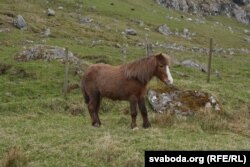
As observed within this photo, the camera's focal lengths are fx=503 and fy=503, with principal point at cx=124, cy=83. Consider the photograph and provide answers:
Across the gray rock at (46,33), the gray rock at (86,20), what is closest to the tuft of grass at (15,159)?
the gray rock at (46,33)

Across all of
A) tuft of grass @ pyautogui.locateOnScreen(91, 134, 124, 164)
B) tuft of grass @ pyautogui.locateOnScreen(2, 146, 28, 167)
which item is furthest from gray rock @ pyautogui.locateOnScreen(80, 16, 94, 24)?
tuft of grass @ pyautogui.locateOnScreen(2, 146, 28, 167)

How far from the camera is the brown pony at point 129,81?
15695 mm

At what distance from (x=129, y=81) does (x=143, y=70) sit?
596 mm

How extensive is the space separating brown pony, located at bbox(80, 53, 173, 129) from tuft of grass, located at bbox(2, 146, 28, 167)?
413cm

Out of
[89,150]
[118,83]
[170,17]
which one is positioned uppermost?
[118,83]

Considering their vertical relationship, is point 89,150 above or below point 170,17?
above

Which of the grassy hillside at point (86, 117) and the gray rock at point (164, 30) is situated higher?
the grassy hillside at point (86, 117)

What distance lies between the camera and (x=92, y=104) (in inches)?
662

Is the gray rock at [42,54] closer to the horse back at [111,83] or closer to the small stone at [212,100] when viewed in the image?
the small stone at [212,100]

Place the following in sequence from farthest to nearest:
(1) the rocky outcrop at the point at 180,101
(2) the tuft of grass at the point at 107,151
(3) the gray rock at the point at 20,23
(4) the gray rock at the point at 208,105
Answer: (3) the gray rock at the point at 20,23
(4) the gray rock at the point at 208,105
(1) the rocky outcrop at the point at 180,101
(2) the tuft of grass at the point at 107,151

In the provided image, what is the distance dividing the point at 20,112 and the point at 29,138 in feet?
18.8

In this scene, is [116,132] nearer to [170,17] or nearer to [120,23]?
[120,23]

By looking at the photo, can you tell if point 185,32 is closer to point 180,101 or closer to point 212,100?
point 212,100

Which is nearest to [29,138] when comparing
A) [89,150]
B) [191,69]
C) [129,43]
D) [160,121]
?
[89,150]
